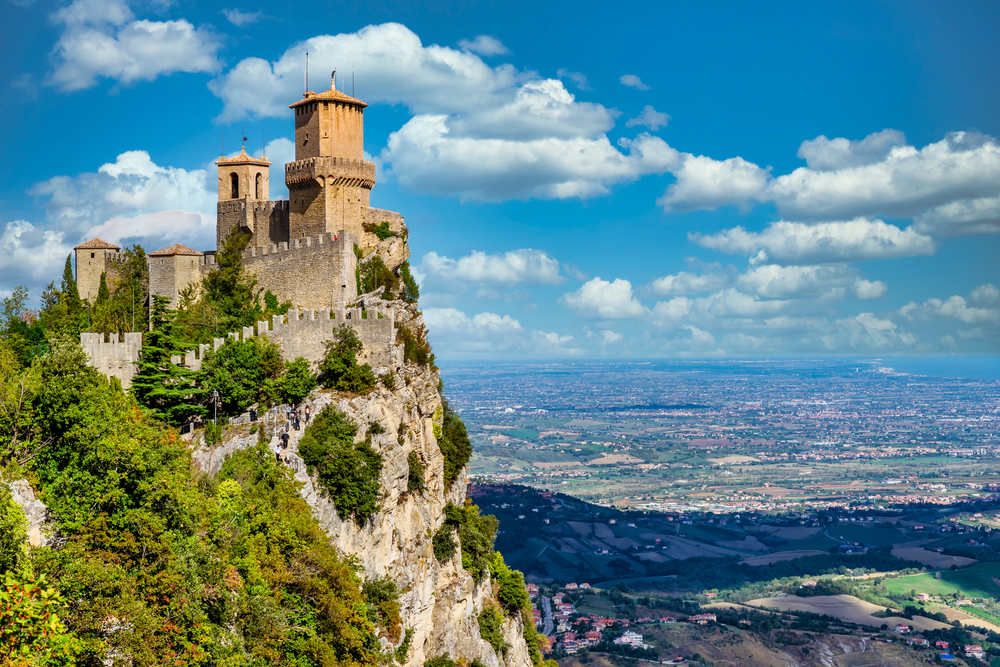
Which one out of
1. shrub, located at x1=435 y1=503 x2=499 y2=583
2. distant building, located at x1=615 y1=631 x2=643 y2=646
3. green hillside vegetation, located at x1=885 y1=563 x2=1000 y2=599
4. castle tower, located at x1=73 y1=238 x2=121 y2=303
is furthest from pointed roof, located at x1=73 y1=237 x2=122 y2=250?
green hillside vegetation, located at x1=885 y1=563 x2=1000 y2=599

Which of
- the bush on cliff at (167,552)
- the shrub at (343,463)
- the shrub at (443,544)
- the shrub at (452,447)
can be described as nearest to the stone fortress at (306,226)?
the shrub at (343,463)

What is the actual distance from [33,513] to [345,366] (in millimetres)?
15424

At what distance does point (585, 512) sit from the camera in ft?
575

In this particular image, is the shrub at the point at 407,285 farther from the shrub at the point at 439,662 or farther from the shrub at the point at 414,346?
the shrub at the point at 439,662

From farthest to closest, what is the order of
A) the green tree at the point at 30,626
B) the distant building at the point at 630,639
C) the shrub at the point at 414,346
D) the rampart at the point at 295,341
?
the distant building at the point at 630,639 < the shrub at the point at 414,346 < the rampart at the point at 295,341 < the green tree at the point at 30,626

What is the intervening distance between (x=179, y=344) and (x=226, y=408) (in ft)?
12.7

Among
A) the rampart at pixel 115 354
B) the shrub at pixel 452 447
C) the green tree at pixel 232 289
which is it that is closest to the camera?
the rampart at pixel 115 354

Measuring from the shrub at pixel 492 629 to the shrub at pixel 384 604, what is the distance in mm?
10390

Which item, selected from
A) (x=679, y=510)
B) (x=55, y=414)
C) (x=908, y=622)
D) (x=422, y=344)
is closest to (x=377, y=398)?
(x=422, y=344)

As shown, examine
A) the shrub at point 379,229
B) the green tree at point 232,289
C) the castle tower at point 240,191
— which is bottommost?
the green tree at point 232,289

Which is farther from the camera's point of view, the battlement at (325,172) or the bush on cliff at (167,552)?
the battlement at (325,172)

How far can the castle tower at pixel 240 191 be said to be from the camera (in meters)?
49.9

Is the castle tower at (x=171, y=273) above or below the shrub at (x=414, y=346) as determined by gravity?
above

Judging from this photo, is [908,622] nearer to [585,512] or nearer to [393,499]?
[585,512]
